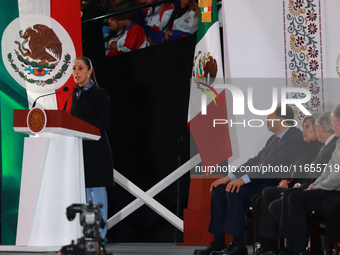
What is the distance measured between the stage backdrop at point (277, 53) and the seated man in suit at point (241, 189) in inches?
20.6

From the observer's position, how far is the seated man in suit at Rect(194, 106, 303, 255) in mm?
3023

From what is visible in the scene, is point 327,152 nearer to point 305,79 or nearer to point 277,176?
point 277,176

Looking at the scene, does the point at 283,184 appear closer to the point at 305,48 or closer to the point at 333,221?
the point at 333,221

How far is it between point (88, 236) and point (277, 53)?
2.66 metres

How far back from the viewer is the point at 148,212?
15.4 ft

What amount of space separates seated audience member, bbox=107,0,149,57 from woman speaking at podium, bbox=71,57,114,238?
5.81 ft

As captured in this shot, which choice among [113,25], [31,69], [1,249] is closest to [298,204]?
[1,249]

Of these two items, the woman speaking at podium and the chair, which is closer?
the chair

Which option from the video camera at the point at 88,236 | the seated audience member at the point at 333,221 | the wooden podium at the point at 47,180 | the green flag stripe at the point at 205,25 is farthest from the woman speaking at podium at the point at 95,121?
the green flag stripe at the point at 205,25

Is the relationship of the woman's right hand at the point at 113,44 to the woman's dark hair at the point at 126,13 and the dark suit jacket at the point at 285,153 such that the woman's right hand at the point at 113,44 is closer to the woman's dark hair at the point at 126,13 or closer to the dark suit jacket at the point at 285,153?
the woman's dark hair at the point at 126,13

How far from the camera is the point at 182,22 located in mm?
4680

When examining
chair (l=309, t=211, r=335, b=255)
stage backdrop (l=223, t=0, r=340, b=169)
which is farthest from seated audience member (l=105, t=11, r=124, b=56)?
chair (l=309, t=211, r=335, b=255)

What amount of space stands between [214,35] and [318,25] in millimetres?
899

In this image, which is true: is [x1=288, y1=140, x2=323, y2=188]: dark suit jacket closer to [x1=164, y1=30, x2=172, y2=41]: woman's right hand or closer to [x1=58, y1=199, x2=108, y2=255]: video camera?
[x1=58, y1=199, x2=108, y2=255]: video camera
